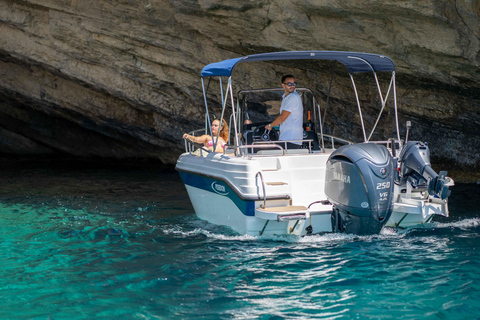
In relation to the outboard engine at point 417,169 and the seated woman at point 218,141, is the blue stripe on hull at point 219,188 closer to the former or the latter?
the seated woman at point 218,141

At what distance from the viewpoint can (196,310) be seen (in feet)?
14.9

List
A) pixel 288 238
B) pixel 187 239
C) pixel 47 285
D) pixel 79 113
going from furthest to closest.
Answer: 1. pixel 79 113
2. pixel 187 239
3. pixel 288 238
4. pixel 47 285

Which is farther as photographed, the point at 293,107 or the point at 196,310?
the point at 293,107

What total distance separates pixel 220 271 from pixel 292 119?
3.09m

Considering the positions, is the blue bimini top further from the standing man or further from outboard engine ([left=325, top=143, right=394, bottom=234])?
outboard engine ([left=325, top=143, right=394, bottom=234])

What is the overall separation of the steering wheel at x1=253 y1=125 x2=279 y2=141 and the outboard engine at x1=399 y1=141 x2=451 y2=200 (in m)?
2.30

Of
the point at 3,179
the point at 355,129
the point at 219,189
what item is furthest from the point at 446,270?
the point at 3,179

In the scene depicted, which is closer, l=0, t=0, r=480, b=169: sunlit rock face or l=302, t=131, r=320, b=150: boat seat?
l=302, t=131, r=320, b=150: boat seat

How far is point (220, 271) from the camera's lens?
18.2ft

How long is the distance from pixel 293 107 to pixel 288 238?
85.6 inches

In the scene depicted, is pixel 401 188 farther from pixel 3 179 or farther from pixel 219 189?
pixel 3 179

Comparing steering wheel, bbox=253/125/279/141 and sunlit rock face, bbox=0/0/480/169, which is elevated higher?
sunlit rock face, bbox=0/0/480/169

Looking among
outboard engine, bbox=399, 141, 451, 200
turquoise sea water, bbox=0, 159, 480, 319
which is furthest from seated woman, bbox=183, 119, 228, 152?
outboard engine, bbox=399, 141, 451, 200

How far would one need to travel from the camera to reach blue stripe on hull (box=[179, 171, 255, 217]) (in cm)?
654
